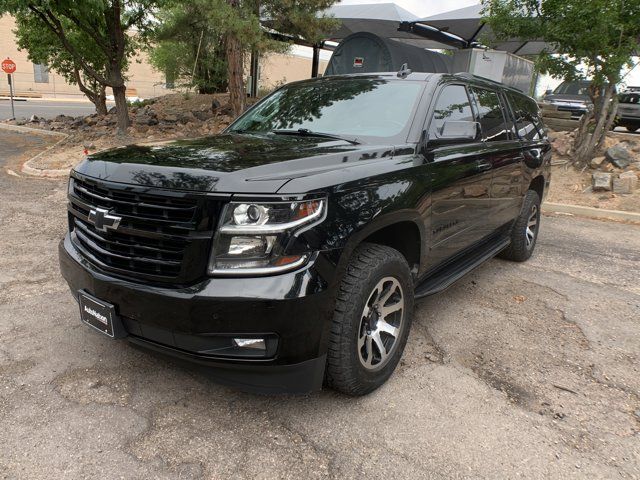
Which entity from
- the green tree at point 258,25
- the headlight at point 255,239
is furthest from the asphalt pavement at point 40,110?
the headlight at point 255,239

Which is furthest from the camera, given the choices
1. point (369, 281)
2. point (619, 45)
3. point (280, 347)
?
point (619, 45)

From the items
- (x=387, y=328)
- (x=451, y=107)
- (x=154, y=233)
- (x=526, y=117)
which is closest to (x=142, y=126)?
(x=526, y=117)

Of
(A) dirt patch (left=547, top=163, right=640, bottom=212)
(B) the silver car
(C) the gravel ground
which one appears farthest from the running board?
(B) the silver car

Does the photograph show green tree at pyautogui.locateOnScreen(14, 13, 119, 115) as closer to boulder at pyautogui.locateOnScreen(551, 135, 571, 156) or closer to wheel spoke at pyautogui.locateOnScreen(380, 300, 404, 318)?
boulder at pyautogui.locateOnScreen(551, 135, 571, 156)

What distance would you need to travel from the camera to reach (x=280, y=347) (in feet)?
7.34

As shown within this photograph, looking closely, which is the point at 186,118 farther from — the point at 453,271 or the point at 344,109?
the point at 453,271

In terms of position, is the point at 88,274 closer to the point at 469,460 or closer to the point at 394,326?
the point at 394,326

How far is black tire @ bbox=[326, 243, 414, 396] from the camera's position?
2.44m

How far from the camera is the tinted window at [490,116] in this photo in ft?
13.4

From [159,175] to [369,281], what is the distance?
45.4 inches

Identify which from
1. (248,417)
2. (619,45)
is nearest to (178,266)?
(248,417)

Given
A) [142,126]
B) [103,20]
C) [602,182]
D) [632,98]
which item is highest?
[103,20]

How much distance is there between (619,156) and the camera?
9.27 metres

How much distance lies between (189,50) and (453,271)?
48.2 ft
